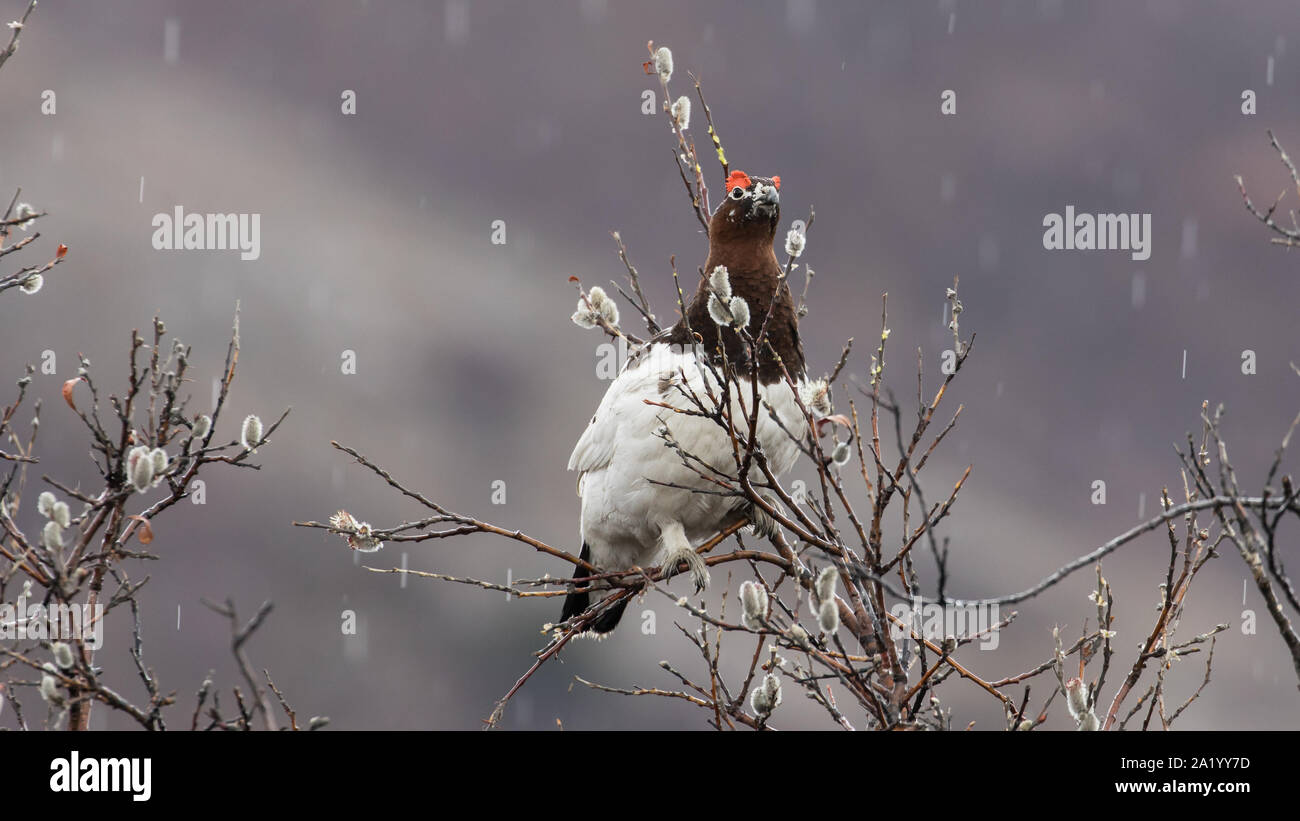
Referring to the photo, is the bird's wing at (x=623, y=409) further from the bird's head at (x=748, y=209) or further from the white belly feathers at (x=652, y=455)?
the bird's head at (x=748, y=209)

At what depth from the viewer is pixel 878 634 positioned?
2.27 meters

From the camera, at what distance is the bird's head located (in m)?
3.66

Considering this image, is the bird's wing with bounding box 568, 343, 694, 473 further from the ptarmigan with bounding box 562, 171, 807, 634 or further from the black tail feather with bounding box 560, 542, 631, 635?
the black tail feather with bounding box 560, 542, 631, 635

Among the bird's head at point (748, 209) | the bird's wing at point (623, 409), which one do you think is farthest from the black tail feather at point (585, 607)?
the bird's head at point (748, 209)

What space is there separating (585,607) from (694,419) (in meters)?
1.03

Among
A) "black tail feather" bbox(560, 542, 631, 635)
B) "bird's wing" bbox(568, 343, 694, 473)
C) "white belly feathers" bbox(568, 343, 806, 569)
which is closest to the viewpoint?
"white belly feathers" bbox(568, 343, 806, 569)

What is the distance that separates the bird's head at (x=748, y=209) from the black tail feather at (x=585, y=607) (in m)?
1.37

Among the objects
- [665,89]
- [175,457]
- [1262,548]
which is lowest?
[1262,548]

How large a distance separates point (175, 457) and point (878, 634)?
61.8 inches

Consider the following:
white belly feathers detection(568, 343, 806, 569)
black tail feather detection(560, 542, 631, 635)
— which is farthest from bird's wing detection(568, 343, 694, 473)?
black tail feather detection(560, 542, 631, 635)
